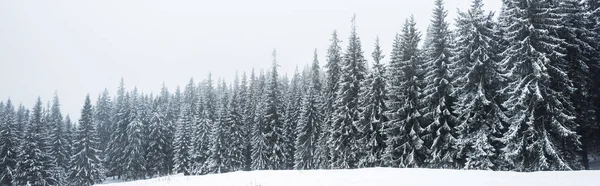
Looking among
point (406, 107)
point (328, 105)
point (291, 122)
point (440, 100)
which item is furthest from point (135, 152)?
point (440, 100)

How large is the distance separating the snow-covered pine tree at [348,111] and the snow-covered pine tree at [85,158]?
3852 cm

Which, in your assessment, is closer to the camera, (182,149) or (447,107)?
(447,107)

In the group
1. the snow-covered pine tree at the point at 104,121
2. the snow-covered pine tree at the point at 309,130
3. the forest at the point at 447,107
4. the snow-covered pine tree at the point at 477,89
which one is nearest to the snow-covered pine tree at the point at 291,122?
the forest at the point at 447,107

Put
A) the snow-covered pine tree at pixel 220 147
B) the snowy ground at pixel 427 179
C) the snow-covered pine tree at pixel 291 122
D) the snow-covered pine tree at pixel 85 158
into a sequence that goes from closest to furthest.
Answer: the snowy ground at pixel 427 179 → the snow-covered pine tree at pixel 291 122 → the snow-covered pine tree at pixel 220 147 → the snow-covered pine tree at pixel 85 158

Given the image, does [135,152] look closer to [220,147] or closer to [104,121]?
[104,121]

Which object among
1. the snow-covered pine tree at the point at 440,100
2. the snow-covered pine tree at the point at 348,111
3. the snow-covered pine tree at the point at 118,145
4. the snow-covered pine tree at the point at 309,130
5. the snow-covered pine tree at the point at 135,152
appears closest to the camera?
the snow-covered pine tree at the point at 440,100

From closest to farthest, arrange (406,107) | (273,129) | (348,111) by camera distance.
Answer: (406,107) → (348,111) → (273,129)

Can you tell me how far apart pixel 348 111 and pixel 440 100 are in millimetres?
10025

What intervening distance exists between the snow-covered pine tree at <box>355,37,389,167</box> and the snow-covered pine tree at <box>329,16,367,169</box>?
3.99 feet

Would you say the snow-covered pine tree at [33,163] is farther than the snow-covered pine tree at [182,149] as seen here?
No

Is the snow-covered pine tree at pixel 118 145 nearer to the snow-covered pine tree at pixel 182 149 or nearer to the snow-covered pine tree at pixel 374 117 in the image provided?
the snow-covered pine tree at pixel 182 149

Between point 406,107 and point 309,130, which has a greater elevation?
point 406,107

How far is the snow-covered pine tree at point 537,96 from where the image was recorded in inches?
863

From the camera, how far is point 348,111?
1427 inches
